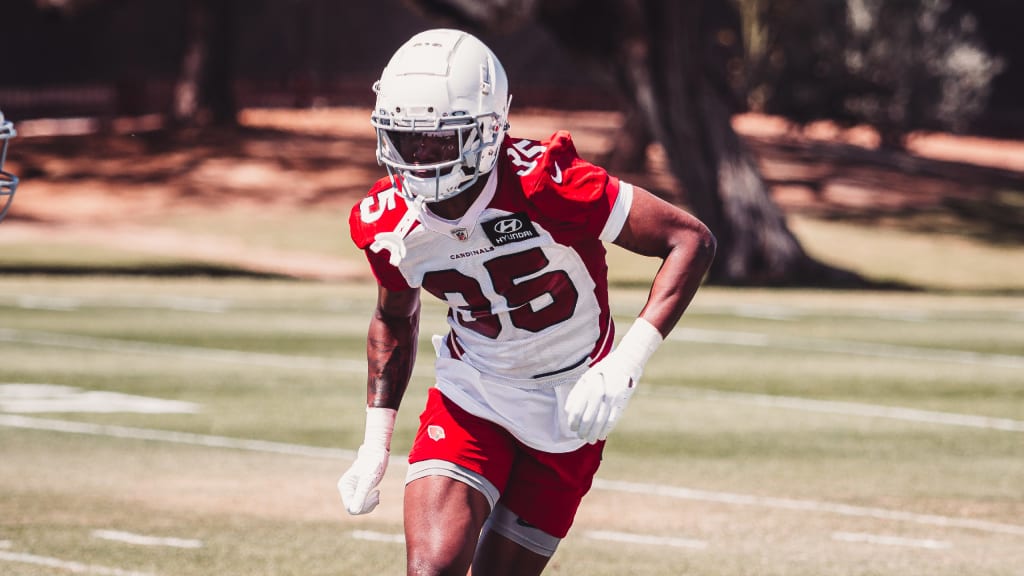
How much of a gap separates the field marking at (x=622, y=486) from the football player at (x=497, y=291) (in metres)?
4.04

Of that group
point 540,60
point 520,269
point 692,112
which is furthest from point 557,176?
point 540,60

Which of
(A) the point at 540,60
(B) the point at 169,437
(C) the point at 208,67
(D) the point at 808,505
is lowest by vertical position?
(A) the point at 540,60

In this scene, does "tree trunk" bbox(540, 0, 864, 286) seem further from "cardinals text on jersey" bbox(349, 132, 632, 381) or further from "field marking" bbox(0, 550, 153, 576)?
"cardinals text on jersey" bbox(349, 132, 632, 381)

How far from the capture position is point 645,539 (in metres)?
8.41

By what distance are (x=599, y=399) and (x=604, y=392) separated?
32 millimetres

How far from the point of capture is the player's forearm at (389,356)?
5648 millimetres

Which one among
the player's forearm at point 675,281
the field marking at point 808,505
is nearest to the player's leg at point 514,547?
the player's forearm at point 675,281

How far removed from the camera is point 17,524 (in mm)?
8344

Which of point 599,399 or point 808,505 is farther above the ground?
point 599,399

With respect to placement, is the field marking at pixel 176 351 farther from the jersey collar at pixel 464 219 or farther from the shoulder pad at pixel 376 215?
the jersey collar at pixel 464 219

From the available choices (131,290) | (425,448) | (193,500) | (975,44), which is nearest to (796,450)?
(193,500)

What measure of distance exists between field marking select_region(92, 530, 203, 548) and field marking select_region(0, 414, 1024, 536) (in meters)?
2.46

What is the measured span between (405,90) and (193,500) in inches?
188

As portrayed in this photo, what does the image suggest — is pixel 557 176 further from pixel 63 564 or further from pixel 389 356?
pixel 63 564
